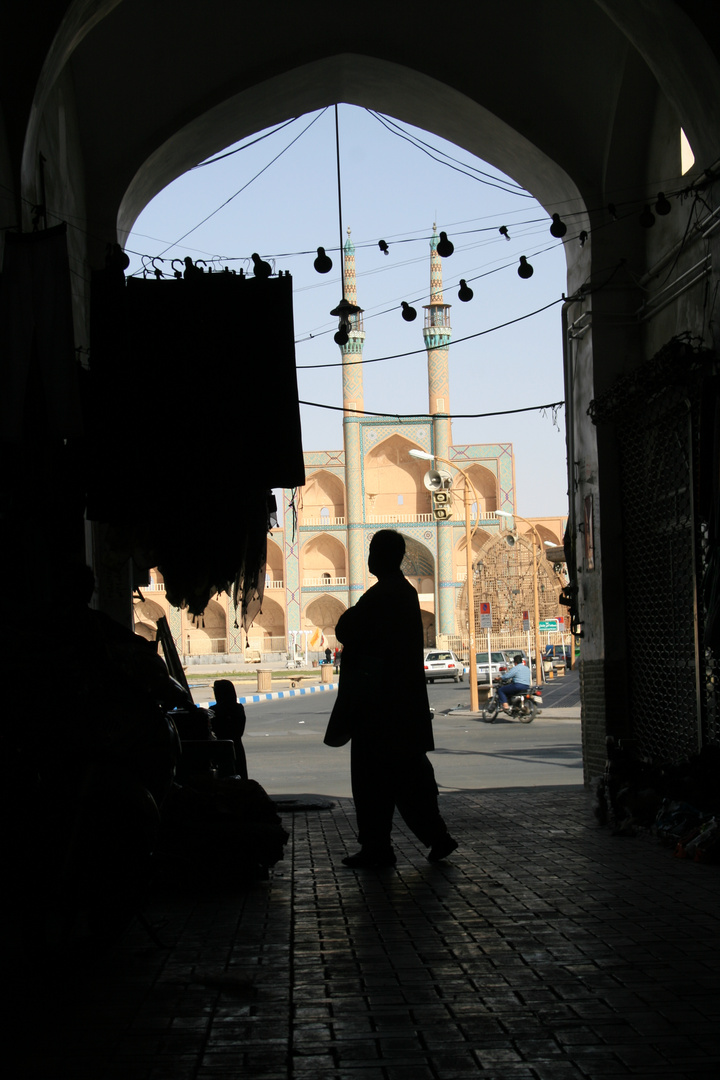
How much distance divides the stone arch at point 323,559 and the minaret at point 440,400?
5.40m

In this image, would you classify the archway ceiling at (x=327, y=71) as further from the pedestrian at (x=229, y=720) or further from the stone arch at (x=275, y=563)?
the stone arch at (x=275, y=563)

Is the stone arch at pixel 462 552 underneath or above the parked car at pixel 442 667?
above

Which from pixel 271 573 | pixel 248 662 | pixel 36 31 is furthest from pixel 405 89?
pixel 271 573

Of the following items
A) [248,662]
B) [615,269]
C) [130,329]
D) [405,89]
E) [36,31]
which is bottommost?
[248,662]

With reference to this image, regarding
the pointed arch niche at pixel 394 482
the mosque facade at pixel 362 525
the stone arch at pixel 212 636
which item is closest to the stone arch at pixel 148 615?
the mosque facade at pixel 362 525

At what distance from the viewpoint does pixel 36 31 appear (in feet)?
19.9

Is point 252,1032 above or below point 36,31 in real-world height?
below

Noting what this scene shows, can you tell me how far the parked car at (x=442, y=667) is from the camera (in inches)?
1539

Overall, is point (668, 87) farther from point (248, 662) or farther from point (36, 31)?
point (248, 662)

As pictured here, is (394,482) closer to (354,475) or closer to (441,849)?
(354,475)

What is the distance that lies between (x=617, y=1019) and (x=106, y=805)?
58.2 inches

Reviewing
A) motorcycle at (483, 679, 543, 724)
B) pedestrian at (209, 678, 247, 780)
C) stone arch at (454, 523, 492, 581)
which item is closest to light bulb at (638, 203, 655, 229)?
pedestrian at (209, 678, 247, 780)

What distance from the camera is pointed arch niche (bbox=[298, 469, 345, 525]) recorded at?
54844mm

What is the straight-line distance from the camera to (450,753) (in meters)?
14.2
